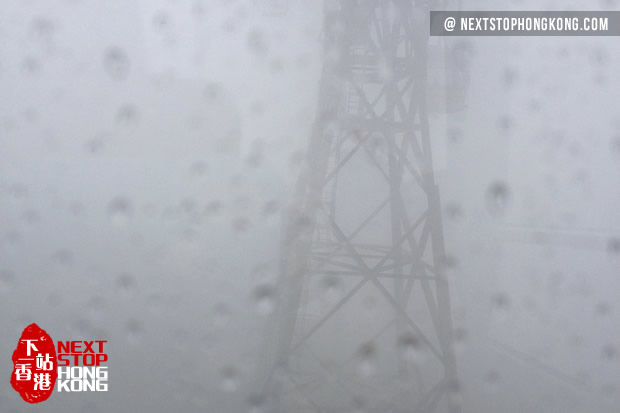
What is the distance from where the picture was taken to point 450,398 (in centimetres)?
82

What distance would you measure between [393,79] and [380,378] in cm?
56

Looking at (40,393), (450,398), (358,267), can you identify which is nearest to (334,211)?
(358,267)

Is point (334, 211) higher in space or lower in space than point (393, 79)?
lower

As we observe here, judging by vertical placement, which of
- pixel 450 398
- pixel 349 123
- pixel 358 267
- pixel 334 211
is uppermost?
pixel 349 123

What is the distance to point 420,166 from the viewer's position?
827 mm

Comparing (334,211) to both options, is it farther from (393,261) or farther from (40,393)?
(40,393)

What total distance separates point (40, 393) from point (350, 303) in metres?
0.58

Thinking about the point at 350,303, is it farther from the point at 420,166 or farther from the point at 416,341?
the point at 420,166

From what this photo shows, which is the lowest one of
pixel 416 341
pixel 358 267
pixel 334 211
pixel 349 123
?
pixel 416 341

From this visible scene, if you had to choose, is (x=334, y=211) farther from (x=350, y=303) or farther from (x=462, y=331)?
(x=462, y=331)

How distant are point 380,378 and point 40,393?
610mm

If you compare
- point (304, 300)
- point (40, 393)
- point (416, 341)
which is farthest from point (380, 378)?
point (40, 393)

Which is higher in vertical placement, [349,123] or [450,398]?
[349,123]

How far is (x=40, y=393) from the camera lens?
2.62 ft
